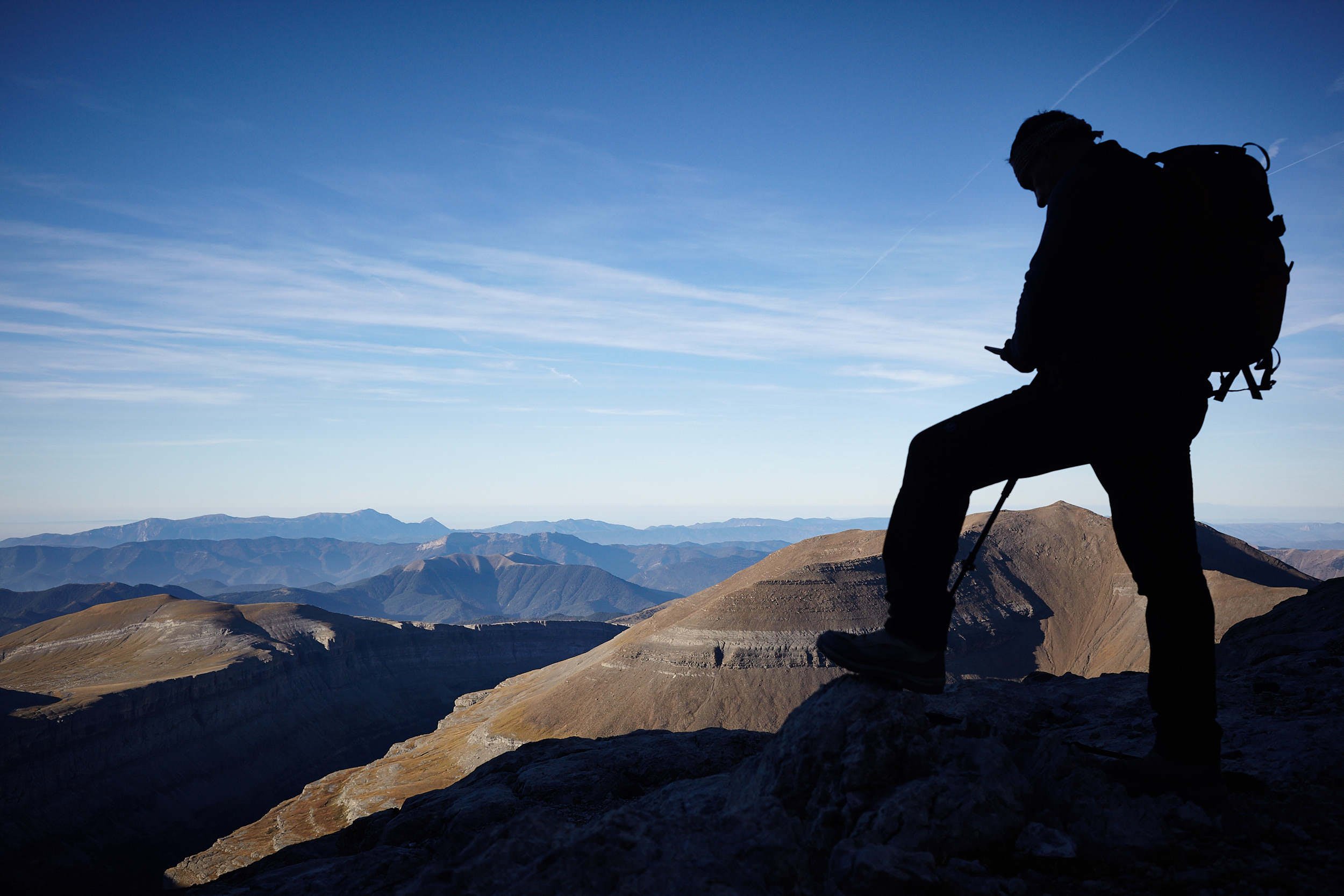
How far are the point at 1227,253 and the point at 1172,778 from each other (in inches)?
94.1

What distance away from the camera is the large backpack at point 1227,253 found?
3322 mm

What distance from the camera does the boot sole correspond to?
12.6 ft

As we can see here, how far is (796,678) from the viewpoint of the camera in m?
58.0

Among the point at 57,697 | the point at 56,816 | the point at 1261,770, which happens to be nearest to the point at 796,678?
the point at 56,816

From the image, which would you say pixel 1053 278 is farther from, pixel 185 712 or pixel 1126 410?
pixel 185 712

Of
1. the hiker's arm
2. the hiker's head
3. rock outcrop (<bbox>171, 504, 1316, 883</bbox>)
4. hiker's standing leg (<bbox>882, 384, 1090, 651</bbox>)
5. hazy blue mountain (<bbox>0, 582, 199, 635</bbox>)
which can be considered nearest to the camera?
the hiker's arm

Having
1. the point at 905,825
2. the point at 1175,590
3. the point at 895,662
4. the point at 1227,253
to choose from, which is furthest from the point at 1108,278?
the point at 905,825

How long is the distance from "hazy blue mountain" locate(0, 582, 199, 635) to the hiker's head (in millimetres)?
209973

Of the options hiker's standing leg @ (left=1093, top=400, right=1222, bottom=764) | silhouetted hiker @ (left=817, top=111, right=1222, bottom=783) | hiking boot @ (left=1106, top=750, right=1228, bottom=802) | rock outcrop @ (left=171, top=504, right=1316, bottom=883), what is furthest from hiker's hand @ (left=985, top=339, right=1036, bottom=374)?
rock outcrop @ (left=171, top=504, right=1316, bottom=883)

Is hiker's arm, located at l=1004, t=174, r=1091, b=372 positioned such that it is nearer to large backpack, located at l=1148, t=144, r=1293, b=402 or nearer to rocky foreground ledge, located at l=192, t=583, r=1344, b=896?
large backpack, located at l=1148, t=144, r=1293, b=402

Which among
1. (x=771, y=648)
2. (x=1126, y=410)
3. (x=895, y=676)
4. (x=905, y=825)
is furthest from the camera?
(x=771, y=648)

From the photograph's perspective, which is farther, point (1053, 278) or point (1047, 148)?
point (1047, 148)

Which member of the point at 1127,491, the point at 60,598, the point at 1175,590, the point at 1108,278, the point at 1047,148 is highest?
the point at 1047,148

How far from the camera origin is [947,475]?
12.1ft
